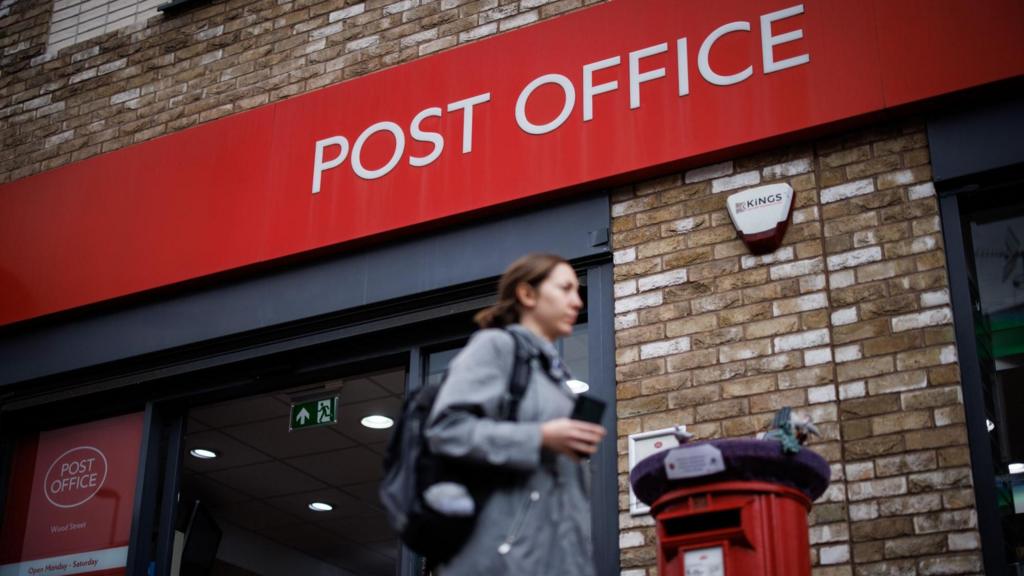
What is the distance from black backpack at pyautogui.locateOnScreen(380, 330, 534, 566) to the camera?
3.16m

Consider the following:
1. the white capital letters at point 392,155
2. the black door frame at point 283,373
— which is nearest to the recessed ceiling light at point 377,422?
the black door frame at point 283,373

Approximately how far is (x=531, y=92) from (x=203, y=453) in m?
5.39

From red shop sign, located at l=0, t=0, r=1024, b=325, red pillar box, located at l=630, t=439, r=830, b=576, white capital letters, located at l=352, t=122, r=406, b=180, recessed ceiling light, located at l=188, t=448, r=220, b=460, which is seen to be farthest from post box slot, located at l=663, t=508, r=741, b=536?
recessed ceiling light, located at l=188, t=448, r=220, b=460

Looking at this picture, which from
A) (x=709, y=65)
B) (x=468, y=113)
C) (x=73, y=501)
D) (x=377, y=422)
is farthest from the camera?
(x=377, y=422)

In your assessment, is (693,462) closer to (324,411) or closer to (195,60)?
(324,411)

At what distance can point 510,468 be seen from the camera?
3.20 meters

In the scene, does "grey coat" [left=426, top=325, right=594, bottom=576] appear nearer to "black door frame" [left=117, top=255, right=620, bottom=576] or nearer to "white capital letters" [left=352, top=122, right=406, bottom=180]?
"black door frame" [left=117, top=255, right=620, bottom=576]

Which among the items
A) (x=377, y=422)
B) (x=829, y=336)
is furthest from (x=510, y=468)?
(x=377, y=422)

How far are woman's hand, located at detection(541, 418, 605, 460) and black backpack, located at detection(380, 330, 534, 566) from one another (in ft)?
0.45

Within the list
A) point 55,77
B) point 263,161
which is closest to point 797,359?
point 263,161

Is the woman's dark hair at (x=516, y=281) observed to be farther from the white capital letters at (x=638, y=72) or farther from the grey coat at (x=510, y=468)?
the white capital letters at (x=638, y=72)

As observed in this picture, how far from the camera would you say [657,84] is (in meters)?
6.45

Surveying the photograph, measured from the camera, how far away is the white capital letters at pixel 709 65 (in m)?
6.23

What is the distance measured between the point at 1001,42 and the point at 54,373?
5.63m
